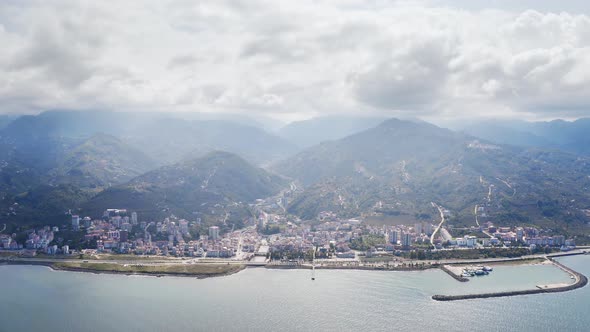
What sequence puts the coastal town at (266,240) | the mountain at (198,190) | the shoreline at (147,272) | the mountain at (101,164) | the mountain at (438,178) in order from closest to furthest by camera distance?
the shoreline at (147,272), the coastal town at (266,240), the mountain at (438,178), the mountain at (198,190), the mountain at (101,164)

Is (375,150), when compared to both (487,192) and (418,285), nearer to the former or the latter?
(487,192)

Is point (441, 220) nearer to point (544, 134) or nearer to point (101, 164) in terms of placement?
point (101, 164)

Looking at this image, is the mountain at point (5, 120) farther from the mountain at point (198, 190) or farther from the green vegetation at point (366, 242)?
the green vegetation at point (366, 242)

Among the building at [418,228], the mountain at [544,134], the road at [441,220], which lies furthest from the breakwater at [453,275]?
the mountain at [544,134]

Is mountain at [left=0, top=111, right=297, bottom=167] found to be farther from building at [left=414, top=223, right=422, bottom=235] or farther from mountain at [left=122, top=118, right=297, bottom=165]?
building at [left=414, top=223, right=422, bottom=235]

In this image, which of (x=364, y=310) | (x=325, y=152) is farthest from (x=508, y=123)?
(x=364, y=310)

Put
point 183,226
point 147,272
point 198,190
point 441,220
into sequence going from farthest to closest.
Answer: point 198,190 → point 441,220 → point 183,226 → point 147,272

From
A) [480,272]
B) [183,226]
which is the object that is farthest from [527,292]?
[183,226]
